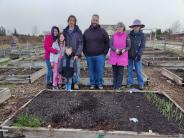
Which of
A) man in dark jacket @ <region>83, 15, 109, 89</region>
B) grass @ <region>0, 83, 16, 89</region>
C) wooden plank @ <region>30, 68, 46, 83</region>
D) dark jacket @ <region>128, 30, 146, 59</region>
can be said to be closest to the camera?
man in dark jacket @ <region>83, 15, 109, 89</region>

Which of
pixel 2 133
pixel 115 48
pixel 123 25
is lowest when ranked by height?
pixel 2 133

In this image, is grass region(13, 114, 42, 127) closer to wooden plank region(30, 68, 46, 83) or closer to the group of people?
the group of people

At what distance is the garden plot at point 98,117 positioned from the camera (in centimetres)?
364

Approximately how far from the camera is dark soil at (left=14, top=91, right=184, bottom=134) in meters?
3.84

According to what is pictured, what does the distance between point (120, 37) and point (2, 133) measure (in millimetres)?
3639

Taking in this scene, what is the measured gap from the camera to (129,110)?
4.54 meters

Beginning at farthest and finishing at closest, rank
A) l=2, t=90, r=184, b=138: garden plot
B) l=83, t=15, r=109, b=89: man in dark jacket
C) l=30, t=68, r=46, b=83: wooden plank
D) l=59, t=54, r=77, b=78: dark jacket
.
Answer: l=30, t=68, r=46, b=83: wooden plank, l=83, t=15, r=109, b=89: man in dark jacket, l=59, t=54, r=77, b=78: dark jacket, l=2, t=90, r=184, b=138: garden plot

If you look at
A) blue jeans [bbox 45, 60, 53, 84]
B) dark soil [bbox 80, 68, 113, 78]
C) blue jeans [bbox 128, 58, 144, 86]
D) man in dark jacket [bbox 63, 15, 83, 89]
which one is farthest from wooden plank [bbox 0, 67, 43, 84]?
blue jeans [bbox 128, 58, 144, 86]

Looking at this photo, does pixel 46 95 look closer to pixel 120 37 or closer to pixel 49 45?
pixel 49 45

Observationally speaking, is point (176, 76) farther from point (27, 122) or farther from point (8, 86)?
point (27, 122)

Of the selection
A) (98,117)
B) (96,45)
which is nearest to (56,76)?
(96,45)

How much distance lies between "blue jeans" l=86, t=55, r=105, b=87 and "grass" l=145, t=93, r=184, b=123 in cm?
153

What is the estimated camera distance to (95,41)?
6.31 metres

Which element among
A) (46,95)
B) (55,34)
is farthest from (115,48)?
(46,95)
